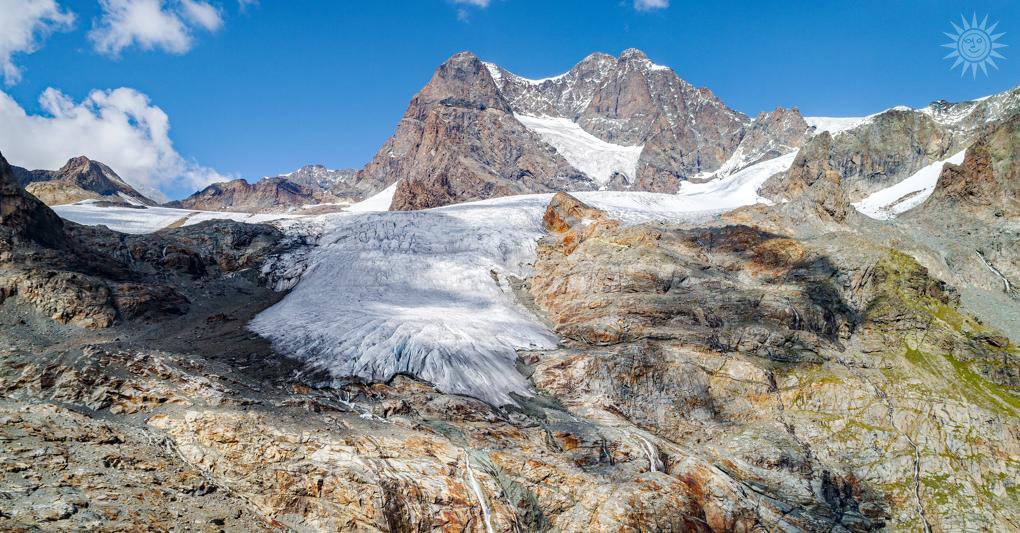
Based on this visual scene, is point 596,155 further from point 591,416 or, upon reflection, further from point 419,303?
point 591,416

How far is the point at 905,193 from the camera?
7831 centimetres

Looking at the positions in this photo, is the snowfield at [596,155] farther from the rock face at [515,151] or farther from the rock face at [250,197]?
the rock face at [250,197]

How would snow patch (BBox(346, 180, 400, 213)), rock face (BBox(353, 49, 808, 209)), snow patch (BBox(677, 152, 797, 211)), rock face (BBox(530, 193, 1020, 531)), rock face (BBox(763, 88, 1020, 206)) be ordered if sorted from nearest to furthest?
rock face (BBox(530, 193, 1020, 531))
rock face (BBox(763, 88, 1020, 206))
snow patch (BBox(677, 152, 797, 211))
rock face (BBox(353, 49, 808, 209))
snow patch (BBox(346, 180, 400, 213))

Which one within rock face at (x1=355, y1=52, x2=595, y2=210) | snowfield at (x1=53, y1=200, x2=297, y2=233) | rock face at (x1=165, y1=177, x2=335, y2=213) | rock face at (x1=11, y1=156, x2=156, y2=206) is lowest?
snowfield at (x1=53, y1=200, x2=297, y2=233)

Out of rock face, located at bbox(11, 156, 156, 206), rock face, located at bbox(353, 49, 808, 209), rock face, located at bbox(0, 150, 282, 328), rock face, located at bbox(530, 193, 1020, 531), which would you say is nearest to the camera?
rock face, located at bbox(530, 193, 1020, 531)

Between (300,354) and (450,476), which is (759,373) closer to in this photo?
(450,476)

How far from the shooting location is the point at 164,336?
25.4 m

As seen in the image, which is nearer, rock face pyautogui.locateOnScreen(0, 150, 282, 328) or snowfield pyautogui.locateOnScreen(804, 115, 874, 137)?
rock face pyautogui.locateOnScreen(0, 150, 282, 328)

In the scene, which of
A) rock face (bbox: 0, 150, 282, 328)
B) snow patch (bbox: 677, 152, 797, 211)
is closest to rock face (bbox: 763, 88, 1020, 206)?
snow patch (bbox: 677, 152, 797, 211)

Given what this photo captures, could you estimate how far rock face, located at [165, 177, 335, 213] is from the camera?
608 feet

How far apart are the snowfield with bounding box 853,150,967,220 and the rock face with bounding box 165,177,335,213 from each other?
16076 centimetres

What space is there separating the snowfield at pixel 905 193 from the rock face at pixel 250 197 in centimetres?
16076

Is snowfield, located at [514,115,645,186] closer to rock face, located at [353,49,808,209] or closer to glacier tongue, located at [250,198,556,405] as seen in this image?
rock face, located at [353,49,808,209]

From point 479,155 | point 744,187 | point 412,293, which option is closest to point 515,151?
point 479,155
